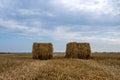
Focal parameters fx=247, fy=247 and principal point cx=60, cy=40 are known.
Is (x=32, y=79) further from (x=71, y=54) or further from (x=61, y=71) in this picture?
(x=71, y=54)

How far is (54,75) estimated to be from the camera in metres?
7.49

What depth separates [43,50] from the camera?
19.9 meters

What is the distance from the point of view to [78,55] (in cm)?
1986

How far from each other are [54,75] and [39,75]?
46cm

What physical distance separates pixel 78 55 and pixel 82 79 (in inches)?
502

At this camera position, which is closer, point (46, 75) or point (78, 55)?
point (46, 75)

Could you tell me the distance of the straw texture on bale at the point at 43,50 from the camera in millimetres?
19875

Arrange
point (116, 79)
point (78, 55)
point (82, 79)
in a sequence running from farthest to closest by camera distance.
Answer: point (78, 55), point (116, 79), point (82, 79)

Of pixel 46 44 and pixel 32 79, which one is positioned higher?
pixel 46 44

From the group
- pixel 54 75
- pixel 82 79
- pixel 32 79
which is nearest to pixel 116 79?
pixel 82 79

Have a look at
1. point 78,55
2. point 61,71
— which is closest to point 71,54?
point 78,55

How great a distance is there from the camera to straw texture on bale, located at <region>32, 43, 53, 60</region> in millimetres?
19875

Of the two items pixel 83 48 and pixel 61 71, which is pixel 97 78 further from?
pixel 83 48

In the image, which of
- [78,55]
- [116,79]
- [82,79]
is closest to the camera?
[82,79]
